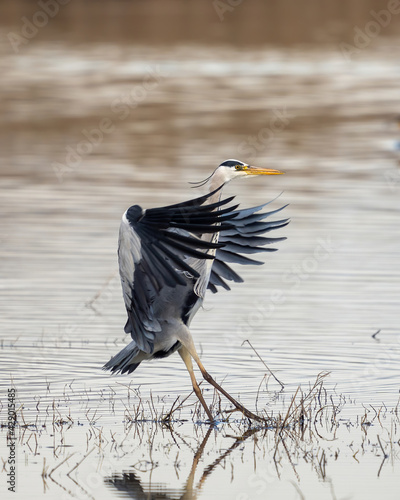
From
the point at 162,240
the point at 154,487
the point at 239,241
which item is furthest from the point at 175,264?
the point at 154,487

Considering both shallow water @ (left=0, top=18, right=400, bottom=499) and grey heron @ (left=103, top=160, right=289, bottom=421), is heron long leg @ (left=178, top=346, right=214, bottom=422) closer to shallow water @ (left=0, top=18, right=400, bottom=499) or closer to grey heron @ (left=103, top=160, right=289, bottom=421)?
grey heron @ (left=103, top=160, right=289, bottom=421)

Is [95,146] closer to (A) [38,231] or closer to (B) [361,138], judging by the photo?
(B) [361,138]

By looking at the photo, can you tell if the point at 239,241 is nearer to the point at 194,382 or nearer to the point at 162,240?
the point at 194,382

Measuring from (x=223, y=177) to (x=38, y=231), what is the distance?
21.0 feet

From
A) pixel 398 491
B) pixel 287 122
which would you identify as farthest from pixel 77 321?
pixel 287 122

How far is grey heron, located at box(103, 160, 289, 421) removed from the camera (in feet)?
23.2

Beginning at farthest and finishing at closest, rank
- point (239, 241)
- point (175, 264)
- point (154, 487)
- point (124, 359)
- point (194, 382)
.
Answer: point (239, 241) < point (124, 359) < point (175, 264) < point (194, 382) < point (154, 487)

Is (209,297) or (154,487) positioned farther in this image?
(209,297)

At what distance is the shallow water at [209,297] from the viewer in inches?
247

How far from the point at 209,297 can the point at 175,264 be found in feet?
11.9

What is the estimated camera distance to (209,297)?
36.8 ft

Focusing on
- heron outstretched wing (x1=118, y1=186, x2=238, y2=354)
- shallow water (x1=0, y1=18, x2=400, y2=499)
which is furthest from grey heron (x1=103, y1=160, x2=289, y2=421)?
shallow water (x1=0, y1=18, x2=400, y2=499)

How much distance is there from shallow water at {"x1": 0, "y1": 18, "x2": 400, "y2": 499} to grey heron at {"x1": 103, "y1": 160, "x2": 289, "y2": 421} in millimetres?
337

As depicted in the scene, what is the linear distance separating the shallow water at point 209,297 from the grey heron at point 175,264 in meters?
0.34
